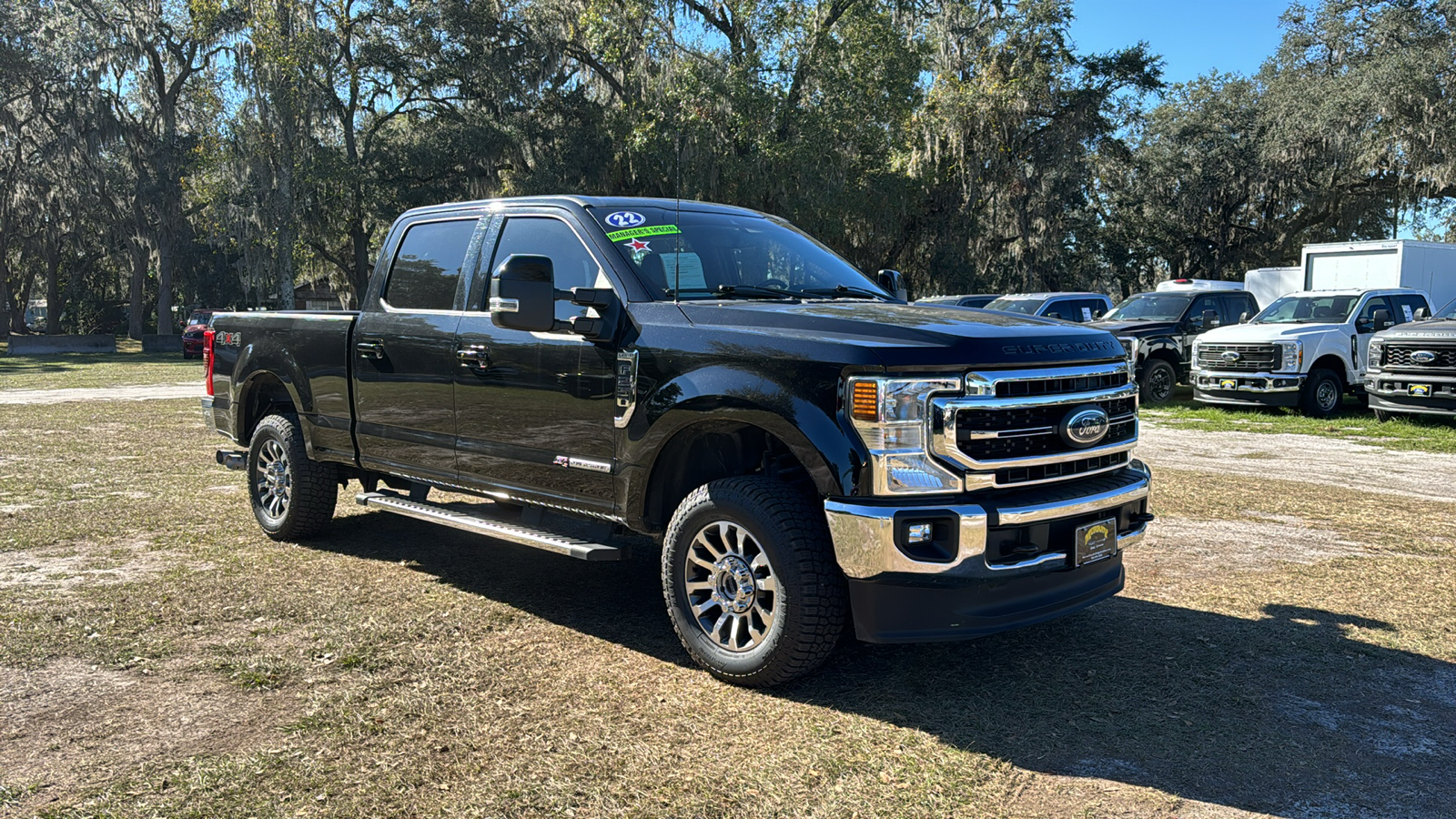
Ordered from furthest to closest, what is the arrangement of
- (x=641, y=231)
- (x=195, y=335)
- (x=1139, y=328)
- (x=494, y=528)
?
(x=195, y=335) → (x=1139, y=328) → (x=494, y=528) → (x=641, y=231)

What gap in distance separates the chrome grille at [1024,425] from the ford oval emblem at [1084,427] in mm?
20

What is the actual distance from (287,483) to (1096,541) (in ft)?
16.4

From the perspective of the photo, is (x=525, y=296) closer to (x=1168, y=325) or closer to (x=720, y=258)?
(x=720, y=258)

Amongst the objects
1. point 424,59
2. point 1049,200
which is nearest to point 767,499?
point 1049,200

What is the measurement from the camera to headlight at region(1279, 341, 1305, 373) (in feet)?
52.0

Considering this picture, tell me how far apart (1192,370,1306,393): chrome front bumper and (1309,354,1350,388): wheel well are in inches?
17.8

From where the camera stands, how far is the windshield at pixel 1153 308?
1891cm

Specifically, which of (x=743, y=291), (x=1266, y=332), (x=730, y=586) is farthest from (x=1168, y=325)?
(x=730, y=586)

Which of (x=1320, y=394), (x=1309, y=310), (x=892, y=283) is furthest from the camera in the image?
(x=1309, y=310)

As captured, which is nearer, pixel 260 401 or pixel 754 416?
pixel 754 416

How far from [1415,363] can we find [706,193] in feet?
66.0

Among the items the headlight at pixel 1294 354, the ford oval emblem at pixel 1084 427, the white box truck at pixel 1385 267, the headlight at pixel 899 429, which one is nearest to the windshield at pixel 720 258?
the headlight at pixel 899 429

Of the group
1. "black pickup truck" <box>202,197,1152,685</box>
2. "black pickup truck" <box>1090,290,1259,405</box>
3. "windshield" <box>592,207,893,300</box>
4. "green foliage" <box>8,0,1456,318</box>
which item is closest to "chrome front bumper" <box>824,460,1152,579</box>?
"black pickup truck" <box>202,197,1152,685</box>

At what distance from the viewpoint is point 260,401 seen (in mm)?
7520
